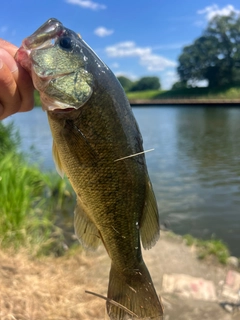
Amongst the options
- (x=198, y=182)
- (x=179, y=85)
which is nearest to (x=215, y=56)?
(x=179, y=85)

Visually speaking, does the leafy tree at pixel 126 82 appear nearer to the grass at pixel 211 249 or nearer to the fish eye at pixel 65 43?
the grass at pixel 211 249

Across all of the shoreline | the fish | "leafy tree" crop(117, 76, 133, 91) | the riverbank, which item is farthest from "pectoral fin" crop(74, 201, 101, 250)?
"leafy tree" crop(117, 76, 133, 91)

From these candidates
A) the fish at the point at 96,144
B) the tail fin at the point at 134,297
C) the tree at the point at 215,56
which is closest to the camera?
the fish at the point at 96,144

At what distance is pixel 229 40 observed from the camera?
7256 cm

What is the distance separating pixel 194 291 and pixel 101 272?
153cm

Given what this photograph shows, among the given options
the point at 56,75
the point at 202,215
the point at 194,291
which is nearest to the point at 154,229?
the point at 56,75

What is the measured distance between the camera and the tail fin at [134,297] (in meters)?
2.02

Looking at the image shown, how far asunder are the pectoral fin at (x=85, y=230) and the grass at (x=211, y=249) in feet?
15.3

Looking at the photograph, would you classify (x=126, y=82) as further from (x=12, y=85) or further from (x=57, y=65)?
(x=12, y=85)

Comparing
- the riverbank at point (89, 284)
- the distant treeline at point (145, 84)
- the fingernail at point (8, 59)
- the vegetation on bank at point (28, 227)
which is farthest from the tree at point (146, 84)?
the fingernail at point (8, 59)

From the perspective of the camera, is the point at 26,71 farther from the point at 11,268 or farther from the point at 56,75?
the point at 11,268

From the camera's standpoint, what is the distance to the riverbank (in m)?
4.03

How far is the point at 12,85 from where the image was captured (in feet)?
5.87

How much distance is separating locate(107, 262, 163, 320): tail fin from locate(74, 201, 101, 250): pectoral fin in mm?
217
